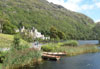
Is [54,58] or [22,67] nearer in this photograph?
[22,67]

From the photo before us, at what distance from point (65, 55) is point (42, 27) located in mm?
146256

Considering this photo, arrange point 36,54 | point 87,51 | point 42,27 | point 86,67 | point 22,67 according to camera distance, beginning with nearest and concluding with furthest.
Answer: point 22,67 < point 86,67 < point 36,54 < point 87,51 < point 42,27

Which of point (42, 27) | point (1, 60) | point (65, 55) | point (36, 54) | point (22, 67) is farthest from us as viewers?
point (42, 27)

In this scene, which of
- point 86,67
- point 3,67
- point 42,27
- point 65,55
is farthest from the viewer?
point 42,27

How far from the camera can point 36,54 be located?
3384 cm

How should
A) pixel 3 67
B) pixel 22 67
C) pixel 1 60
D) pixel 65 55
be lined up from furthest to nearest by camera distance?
pixel 65 55
pixel 22 67
pixel 1 60
pixel 3 67

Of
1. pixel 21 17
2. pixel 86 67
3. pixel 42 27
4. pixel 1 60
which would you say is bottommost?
pixel 86 67

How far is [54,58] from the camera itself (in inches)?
1522

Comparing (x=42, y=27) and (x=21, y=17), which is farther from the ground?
(x=21, y=17)

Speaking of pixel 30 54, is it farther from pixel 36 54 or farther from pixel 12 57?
pixel 12 57

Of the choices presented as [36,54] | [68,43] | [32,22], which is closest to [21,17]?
[32,22]

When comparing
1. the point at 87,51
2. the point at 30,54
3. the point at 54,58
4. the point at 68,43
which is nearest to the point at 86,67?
the point at 54,58

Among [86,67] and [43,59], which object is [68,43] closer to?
[43,59]

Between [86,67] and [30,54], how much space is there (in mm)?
12908
